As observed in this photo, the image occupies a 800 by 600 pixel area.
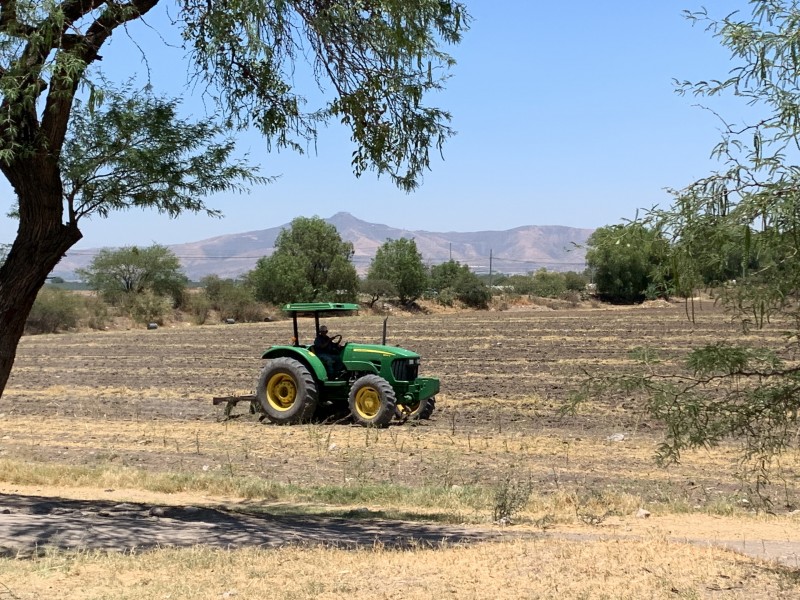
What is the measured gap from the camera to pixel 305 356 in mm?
15977

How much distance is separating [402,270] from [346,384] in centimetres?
5640

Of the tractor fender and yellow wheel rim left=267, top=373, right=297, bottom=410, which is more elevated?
the tractor fender

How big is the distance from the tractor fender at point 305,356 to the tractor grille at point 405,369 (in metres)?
1.22

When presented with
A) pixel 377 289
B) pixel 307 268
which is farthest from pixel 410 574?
pixel 377 289

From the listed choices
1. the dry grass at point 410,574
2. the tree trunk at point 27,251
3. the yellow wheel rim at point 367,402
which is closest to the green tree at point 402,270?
the yellow wheel rim at point 367,402

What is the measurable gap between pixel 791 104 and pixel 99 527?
248 inches

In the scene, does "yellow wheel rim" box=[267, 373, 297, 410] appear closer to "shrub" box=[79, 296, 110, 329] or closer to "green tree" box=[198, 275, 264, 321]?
"shrub" box=[79, 296, 110, 329]

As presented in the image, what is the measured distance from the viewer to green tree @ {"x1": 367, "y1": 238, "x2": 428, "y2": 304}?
236ft

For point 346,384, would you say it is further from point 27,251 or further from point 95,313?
point 95,313

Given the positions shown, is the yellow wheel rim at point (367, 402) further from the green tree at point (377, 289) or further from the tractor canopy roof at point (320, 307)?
the green tree at point (377, 289)

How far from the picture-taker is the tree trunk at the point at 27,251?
823 centimetres

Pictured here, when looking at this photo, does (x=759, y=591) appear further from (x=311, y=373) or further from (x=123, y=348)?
(x=123, y=348)

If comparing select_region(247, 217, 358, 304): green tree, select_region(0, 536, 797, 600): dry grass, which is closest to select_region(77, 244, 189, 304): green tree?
select_region(247, 217, 358, 304): green tree

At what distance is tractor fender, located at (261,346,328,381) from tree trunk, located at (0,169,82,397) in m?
7.67
